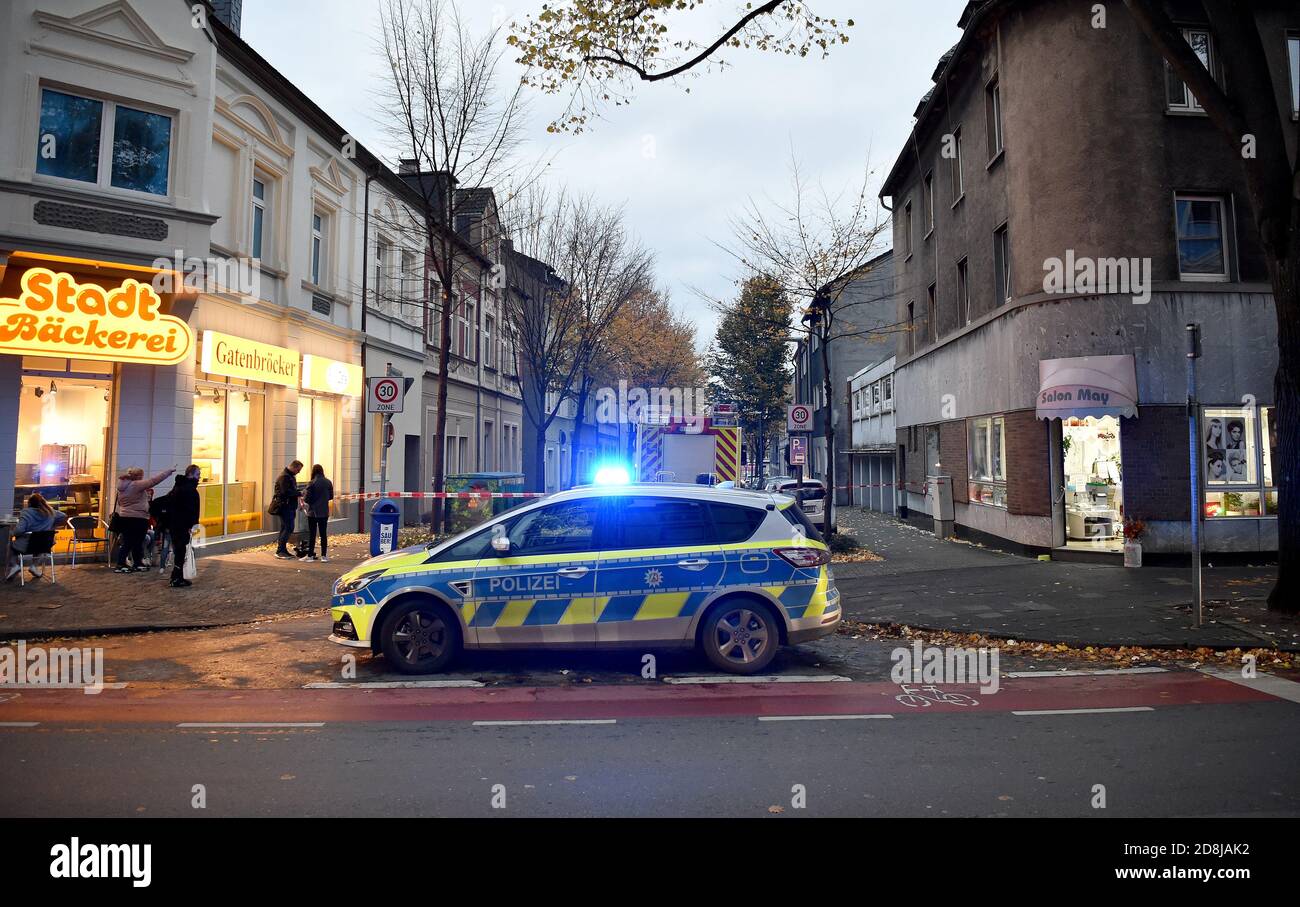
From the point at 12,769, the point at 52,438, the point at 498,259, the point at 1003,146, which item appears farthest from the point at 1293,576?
the point at 498,259

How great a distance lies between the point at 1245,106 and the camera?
9203 mm

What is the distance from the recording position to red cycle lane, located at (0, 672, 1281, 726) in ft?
19.7

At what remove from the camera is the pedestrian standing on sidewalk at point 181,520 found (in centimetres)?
1132

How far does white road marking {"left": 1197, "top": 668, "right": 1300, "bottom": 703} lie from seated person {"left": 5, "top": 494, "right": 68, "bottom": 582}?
1410 centimetres

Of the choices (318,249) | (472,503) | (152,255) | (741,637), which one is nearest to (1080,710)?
(741,637)

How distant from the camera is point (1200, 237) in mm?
14414

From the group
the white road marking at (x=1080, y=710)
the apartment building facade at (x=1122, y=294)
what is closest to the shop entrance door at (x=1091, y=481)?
the apartment building facade at (x=1122, y=294)

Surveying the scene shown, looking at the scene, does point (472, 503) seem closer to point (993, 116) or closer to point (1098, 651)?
point (1098, 651)

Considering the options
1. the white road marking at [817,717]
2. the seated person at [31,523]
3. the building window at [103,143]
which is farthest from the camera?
the building window at [103,143]

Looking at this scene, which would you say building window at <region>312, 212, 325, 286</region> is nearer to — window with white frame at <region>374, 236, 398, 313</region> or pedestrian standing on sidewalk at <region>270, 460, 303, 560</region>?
window with white frame at <region>374, 236, 398, 313</region>

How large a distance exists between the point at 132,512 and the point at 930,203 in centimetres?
2016

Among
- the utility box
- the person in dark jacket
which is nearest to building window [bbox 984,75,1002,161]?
the utility box

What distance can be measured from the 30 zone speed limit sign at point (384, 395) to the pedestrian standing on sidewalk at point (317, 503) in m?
2.36
